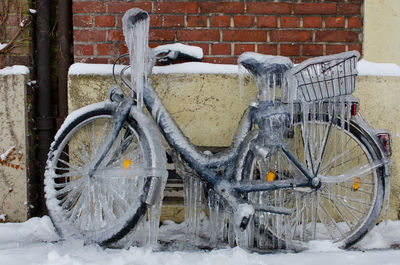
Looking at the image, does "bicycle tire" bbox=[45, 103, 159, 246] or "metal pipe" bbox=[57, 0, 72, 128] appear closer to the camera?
"bicycle tire" bbox=[45, 103, 159, 246]

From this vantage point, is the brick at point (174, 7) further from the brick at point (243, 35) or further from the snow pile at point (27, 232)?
the snow pile at point (27, 232)

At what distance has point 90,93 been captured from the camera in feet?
8.63

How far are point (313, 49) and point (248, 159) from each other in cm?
108

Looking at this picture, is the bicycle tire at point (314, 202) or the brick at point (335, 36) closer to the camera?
the bicycle tire at point (314, 202)

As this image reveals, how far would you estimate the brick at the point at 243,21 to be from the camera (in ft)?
8.78

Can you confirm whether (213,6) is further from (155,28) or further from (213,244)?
(213,244)

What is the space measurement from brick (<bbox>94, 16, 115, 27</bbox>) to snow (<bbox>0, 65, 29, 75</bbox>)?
66 centimetres

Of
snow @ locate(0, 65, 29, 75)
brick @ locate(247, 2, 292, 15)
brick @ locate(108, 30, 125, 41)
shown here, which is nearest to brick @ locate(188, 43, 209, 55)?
brick @ locate(247, 2, 292, 15)

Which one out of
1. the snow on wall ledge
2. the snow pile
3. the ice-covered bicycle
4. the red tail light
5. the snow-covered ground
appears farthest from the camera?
the snow on wall ledge

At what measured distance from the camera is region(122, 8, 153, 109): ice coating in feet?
6.98

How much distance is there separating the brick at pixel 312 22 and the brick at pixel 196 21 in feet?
2.36

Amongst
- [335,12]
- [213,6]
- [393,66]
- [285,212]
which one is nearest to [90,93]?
[213,6]

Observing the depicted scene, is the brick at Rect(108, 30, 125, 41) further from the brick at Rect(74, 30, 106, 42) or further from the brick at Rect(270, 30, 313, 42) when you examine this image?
the brick at Rect(270, 30, 313, 42)

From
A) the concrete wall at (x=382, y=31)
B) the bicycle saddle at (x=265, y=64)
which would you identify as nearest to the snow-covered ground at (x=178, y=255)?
the bicycle saddle at (x=265, y=64)
